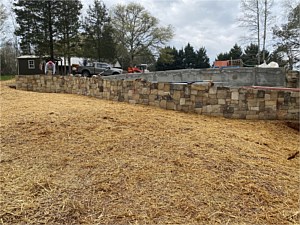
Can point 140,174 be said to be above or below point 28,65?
below

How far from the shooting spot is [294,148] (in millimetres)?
4660

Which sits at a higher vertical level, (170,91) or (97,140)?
(170,91)

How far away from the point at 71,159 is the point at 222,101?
13.7ft

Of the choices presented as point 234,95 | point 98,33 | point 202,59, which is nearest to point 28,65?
point 98,33

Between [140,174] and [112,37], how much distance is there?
26983 mm

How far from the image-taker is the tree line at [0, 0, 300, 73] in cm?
1922

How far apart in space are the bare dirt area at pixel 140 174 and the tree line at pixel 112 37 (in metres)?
16.6

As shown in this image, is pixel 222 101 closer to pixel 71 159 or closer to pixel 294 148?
pixel 294 148

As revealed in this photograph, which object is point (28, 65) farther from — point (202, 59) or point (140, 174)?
point (202, 59)

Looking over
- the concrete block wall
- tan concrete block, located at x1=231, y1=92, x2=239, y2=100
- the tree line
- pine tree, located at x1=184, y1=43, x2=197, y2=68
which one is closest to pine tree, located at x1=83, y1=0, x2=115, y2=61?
the tree line

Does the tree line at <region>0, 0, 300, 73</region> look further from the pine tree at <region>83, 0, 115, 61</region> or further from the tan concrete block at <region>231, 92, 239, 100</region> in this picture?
the tan concrete block at <region>231, 92, 239, 100</region>

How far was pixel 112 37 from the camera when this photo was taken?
92.8 feet

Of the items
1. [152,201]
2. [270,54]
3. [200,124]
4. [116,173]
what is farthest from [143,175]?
[270,54]

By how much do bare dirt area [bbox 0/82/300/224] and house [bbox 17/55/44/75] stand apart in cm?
1933
